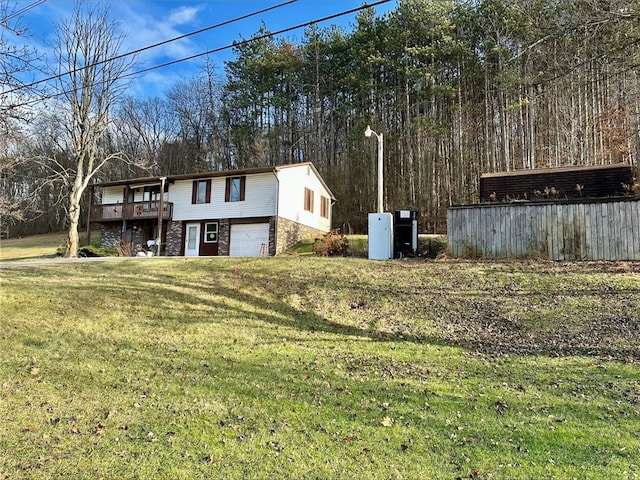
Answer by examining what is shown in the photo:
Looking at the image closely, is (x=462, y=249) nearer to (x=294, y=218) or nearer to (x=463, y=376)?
(x=463, y=376)

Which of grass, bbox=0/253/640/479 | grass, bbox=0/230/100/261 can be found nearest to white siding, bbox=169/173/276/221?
grass, bbox=0/230/100/261

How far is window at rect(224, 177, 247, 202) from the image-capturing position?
22.0 meters

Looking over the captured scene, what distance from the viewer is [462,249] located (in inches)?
524

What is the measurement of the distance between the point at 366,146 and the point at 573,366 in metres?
26.2

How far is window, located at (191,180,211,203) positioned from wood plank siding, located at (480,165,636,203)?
14043mm

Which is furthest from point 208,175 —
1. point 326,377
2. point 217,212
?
point 326,377

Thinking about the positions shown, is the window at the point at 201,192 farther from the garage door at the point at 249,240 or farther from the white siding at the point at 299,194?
the white siding at the point at 299,194

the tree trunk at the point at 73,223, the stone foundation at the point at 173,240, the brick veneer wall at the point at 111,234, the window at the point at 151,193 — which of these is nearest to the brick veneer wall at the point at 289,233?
the stone foundation at the point at 173,240

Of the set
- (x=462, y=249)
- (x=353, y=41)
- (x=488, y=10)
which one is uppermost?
(x=353, y=41)

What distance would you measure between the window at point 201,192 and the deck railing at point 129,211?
5.05 feet

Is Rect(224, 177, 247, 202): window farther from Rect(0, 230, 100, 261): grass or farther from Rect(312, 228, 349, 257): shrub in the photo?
Rect(0, 230, 100, 261): grass

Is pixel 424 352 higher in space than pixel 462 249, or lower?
lower

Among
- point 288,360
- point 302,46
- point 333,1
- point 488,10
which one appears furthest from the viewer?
point 302,46

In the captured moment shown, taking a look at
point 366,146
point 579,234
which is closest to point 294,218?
point 366,146
